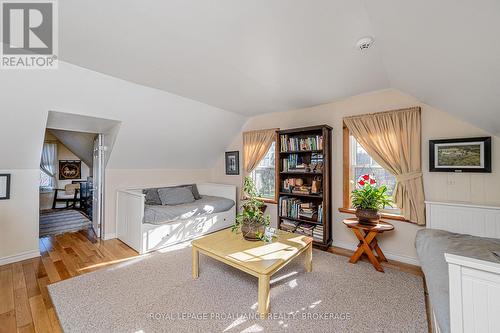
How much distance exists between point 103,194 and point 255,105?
2.86 meters

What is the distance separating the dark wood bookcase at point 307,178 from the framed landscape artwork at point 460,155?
1191 millimetres

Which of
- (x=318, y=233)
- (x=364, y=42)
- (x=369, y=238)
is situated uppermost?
(x=364, y=42)

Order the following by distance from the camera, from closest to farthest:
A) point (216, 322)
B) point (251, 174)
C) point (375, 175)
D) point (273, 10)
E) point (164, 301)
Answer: point (273, 10), point (216, 322), point (164, 301), point (375, 175), point (251, 174)

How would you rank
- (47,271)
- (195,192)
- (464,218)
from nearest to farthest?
(464,218), (47,271), (195,192)

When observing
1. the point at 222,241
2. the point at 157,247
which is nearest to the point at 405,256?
the point at 222,241

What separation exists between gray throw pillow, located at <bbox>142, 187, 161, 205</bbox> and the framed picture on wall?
14.0 ft

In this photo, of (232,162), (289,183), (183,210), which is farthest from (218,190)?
(289,183)

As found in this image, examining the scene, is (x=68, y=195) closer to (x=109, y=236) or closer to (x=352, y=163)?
(x=109, y=236)

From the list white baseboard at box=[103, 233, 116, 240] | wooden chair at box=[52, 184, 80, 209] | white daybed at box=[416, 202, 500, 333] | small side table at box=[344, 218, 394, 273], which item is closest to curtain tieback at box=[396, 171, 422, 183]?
white daybed at box=[416, 202, 500, 333]

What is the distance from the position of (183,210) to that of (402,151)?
10.3ft

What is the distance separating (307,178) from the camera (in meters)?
3.48

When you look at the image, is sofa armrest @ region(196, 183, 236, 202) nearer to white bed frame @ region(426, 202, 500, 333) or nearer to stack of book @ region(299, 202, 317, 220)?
stack of book @ region(299, 202, 317, 220)

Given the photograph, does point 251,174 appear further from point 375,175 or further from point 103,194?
point 103,194

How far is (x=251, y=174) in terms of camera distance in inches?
169
